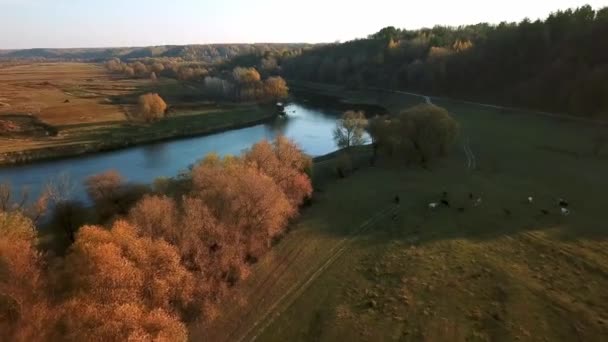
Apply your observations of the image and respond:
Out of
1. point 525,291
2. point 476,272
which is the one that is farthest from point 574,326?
point 476,272

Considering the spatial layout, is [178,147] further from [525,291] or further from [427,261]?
[525,291]

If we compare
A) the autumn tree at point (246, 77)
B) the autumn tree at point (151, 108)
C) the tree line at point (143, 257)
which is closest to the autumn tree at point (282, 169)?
the tree line at point (143, 257)

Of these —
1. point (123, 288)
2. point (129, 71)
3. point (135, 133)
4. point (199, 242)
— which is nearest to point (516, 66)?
point (135, 133)

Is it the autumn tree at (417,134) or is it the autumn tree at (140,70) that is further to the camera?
the autumn tree at (140,70)

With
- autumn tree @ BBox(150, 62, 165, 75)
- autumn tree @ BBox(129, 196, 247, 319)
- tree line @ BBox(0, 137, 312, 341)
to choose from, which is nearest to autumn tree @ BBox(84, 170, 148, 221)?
tree line @ BBox(0, 137, 312, 341)

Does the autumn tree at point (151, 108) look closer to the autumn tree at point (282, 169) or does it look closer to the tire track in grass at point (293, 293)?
the autumn tree at point (282, 169)

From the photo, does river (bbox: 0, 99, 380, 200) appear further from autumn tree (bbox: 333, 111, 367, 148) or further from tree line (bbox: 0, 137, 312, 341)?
tree line (bbox: 0, 137, 312, 341)
